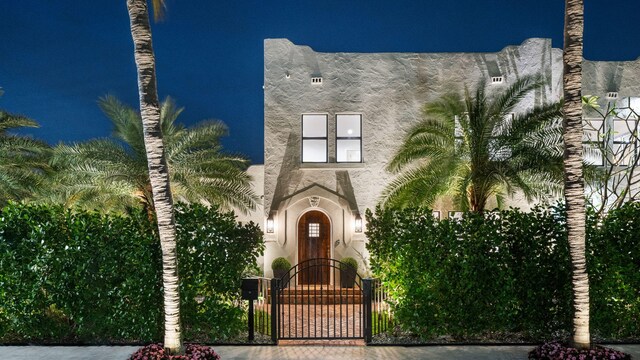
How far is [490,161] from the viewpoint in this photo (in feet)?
43.3

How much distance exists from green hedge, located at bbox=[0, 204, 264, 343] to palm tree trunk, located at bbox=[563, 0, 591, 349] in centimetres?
589

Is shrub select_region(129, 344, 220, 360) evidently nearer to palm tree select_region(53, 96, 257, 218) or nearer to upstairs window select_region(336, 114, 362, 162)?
palm tree select_region(53, 96, 257, 218)

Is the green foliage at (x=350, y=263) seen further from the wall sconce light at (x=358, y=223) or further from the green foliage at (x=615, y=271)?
the green foliage at (x=615, y=271)

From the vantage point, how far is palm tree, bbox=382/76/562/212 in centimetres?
1291

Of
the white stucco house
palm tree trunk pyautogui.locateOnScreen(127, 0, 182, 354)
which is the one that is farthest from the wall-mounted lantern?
palm tree trunk pyautogui.locateOnScreen(127, 0, 182, 354)

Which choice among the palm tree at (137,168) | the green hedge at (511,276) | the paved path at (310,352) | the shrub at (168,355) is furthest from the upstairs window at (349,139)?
the shrub at (168,355)

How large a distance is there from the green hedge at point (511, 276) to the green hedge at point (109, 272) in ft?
11.5

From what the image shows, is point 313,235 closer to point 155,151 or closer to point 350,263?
point 350,263

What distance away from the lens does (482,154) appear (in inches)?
518

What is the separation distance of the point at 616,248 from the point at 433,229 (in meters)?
3.40

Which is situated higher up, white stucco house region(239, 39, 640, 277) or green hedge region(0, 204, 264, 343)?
white stucco house region(239, 39, 640, 277)

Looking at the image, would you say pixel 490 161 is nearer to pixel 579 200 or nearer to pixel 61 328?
pixel 579 200

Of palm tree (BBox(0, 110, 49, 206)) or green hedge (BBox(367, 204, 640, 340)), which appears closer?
green hedge (BBox(367, 204, 640, 340))

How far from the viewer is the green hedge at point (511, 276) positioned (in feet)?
30.8
